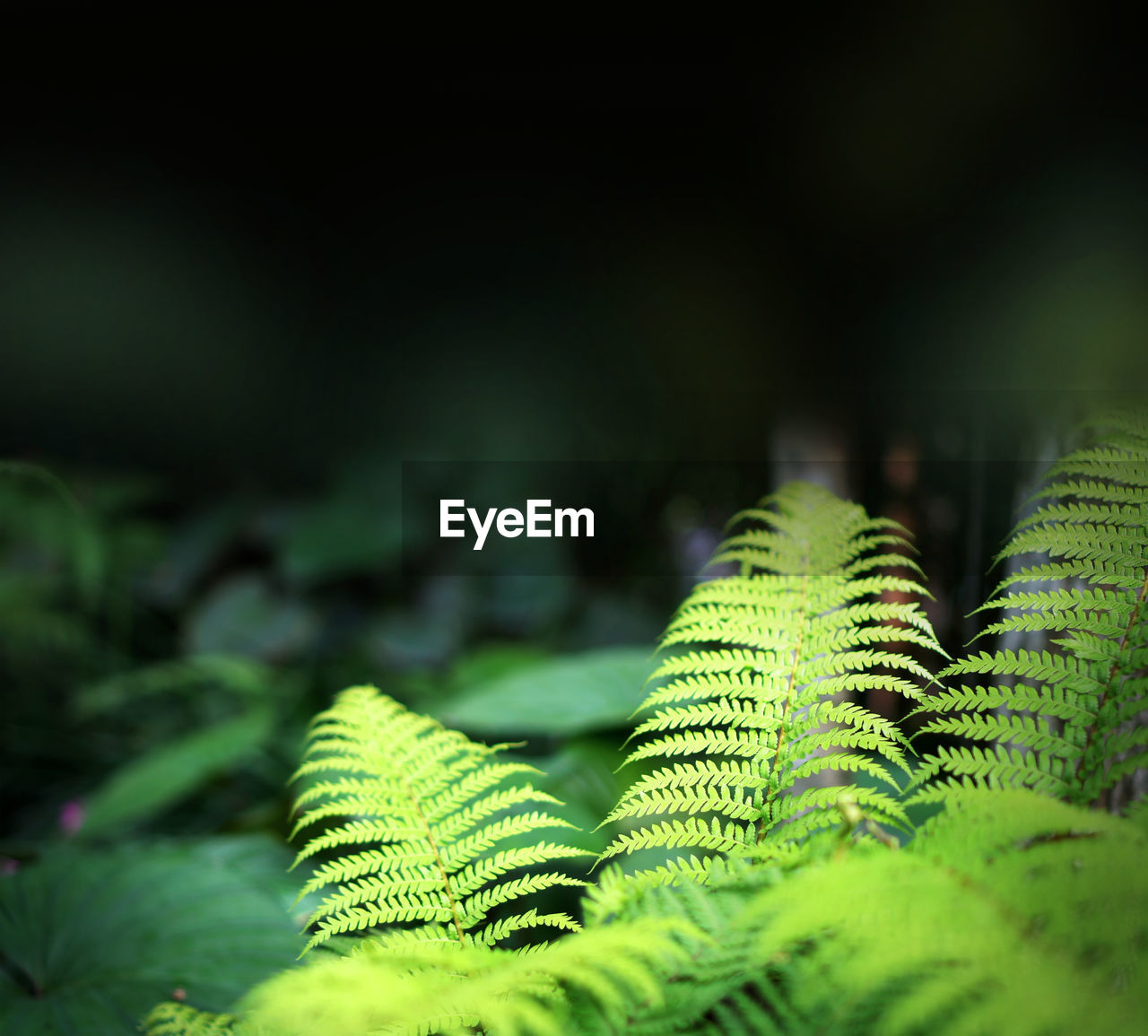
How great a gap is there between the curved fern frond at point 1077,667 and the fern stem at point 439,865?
0.93 feet

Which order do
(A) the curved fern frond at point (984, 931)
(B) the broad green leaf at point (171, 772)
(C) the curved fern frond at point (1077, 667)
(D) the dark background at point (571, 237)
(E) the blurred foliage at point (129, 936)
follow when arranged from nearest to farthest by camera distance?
(A) the curved fern frond at point (984, 931), (C) the curved fern frond at point (1077, 667), (E) the blurred foliage at point (129, 936), (D) the dark background at point (571, 237), (B) the broad green leaf at point (171, 772)

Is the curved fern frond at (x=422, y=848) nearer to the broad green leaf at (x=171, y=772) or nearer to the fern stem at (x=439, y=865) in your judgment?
the fern stem at (x=439, y=865)

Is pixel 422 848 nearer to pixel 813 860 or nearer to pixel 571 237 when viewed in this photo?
pixel 813 860

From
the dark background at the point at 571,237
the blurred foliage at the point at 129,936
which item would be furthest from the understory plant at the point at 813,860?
the dark background at the point at 571,237

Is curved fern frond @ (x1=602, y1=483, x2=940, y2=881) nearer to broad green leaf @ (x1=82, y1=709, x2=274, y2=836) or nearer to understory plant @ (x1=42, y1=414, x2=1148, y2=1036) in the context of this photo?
understory plant @ (x1=42, y1=414, x2=1148, y2=1036)

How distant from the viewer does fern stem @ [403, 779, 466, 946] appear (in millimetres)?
430

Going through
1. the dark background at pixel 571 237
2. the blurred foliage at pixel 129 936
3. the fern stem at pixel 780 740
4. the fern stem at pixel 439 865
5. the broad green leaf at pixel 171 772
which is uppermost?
the dark background at pixel 571 237

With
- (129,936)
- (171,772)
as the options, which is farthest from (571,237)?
(171,772)

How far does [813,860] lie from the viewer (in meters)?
0.36

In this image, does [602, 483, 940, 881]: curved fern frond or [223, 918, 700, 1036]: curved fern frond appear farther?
[602, 483, 940, 881]: curved fern frond

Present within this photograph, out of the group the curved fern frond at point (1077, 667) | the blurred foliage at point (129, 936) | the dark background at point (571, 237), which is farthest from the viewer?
the dark background at point (571, 237)

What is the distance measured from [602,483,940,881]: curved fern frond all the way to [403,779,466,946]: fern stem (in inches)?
4.3

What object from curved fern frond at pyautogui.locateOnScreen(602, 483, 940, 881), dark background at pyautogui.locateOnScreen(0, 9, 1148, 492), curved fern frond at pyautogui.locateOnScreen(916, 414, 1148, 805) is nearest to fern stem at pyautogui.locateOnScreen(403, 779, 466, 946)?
curved fern frond at pyautogui.locateOnScreen(602, 483, 940, 881)

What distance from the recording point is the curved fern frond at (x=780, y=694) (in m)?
0.42
